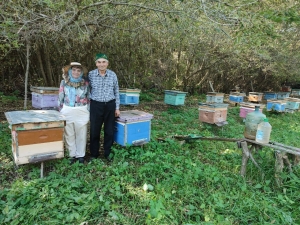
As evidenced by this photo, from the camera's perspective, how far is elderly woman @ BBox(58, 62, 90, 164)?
342 centimetres

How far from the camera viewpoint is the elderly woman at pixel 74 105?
3416 mm

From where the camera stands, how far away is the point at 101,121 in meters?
3.69

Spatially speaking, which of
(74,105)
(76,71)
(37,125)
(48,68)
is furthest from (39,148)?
(48,68)

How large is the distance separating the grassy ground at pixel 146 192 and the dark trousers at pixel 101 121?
0.91ft

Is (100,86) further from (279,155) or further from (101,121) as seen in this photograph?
(279,155)

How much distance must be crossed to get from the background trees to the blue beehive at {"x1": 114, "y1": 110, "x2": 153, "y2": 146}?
4.81 feet

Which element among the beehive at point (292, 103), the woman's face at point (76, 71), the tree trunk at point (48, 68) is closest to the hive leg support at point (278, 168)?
the woman's face at point (76, 71)

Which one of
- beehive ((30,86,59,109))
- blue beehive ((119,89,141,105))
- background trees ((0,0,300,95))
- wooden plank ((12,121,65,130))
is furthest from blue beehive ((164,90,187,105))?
wooden plank ((12,121,65,130))

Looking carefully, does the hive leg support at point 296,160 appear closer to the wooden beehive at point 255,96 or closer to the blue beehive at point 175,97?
the blue beehive at point 175,97

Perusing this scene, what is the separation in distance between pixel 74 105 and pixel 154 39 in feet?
16.7

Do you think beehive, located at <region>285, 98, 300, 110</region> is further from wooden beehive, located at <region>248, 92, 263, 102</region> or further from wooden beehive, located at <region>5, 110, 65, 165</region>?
wooden beehive, located at <region>5, 110, 65, 165</region>

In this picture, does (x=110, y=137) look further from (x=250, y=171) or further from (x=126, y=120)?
(x=250, y=171)

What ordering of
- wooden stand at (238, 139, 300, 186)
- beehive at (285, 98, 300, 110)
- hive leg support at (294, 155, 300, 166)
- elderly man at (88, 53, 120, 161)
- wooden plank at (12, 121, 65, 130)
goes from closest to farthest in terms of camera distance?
wooden plank at (12, 121, 65, 130), wooden stand at (238, 139, 300, 186), hive leg support at (294, 155, 300, 166), elderly man at (88, 53, 120, 161), beehive at (285, 98, 300, 110)

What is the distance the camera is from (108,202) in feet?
8.40
